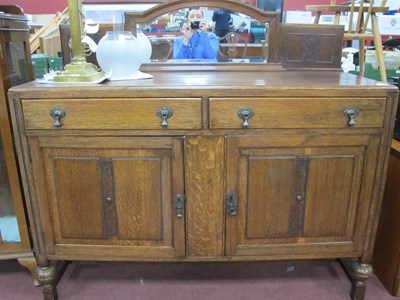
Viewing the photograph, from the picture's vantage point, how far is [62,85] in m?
1.10

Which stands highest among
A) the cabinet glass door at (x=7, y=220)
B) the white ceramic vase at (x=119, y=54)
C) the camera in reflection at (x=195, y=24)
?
the camera in reflection at (x=195, y=24)

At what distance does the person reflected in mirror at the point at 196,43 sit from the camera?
5.04ft

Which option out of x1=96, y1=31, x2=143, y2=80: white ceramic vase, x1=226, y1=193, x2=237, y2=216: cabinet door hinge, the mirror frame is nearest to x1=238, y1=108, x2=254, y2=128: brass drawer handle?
x1=226, y1=193, x2=237, y2=216: cabinet door hinge

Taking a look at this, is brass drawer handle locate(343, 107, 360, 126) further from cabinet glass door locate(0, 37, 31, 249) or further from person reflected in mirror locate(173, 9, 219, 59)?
cabinet glass door locate(0, 37, 31, 249)

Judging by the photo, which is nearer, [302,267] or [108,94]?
[108,94]

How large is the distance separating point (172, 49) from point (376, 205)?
38.9 inches

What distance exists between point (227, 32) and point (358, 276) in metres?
1.07

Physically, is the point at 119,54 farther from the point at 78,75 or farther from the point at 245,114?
the point at 245,114

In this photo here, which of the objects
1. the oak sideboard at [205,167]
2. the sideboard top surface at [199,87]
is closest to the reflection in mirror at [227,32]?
the oak sideboard at [205,167]

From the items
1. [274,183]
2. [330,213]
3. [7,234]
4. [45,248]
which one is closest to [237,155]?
[274,183]

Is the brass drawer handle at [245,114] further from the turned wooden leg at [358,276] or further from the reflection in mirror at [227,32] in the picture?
the turned wooden leg at [358,276]

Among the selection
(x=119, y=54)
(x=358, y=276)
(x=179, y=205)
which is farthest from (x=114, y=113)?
(x=358, y=276)

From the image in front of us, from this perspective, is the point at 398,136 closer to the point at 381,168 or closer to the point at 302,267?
the point at 381,168

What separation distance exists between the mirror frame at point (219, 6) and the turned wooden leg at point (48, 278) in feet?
3.14
